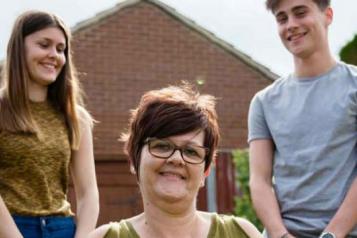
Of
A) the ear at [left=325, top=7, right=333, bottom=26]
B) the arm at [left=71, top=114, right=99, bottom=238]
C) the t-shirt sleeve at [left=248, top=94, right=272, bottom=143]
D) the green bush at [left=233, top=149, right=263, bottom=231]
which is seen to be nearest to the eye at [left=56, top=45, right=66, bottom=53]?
the arm at [left=71, top=114, right=99, bottom=238]

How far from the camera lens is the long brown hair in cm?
391

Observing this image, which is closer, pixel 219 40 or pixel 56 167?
pixel 56 167

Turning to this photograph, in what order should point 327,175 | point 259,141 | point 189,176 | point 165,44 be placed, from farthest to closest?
point 165,44
point 259,141
point 327,175
point 189,176

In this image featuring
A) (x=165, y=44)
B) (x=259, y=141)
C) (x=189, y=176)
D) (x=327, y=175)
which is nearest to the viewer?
(x=189, y=176)

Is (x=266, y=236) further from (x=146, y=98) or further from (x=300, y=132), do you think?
(x=146, y=98)

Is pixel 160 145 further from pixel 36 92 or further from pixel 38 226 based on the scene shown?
pixel 36 92

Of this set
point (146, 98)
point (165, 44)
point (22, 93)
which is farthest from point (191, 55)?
point (146, 98)

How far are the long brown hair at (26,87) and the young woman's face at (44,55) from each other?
2 centimetres

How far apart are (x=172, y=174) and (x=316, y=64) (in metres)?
1.09

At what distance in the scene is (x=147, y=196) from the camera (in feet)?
9.25

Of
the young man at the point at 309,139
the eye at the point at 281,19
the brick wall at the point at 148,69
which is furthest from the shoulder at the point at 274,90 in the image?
the brick wall at the point at 148,69

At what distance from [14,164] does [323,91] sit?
1342 mm

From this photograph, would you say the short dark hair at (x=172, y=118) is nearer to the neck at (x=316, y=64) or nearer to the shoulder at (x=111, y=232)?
the shoulder at (x=111, y=232)

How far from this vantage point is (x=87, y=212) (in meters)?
4.13
